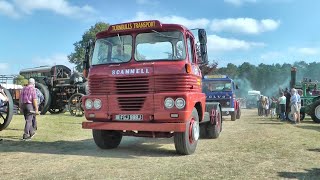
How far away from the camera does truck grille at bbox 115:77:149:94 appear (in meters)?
8.14

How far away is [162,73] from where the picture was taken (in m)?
7.97

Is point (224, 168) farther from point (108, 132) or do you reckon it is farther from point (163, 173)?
point (108, 132)

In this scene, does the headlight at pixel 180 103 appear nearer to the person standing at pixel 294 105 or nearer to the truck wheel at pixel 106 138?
the truck wheel at pixel 106 138

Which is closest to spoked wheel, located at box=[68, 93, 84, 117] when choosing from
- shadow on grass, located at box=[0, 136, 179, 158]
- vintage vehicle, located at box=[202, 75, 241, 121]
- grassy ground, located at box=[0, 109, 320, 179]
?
vintage vehicle, located at box=[202, 75, 241, 121]

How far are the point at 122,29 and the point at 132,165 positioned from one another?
3177mm

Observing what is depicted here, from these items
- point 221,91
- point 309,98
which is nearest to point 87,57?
point 221,91

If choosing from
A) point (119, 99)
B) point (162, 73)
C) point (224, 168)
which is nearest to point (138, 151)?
point (119, 99)

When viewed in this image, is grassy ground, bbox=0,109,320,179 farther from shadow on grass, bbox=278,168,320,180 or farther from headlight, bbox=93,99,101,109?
headlight, bbox=93,99,101,109

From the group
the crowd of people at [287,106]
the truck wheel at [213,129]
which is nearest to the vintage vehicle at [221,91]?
the crowd of people at [287,106]

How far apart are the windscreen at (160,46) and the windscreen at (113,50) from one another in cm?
24

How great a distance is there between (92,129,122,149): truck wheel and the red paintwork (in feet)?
1.66

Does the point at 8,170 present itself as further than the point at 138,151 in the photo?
No

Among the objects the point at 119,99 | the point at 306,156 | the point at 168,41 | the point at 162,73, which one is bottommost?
the point at 306,156

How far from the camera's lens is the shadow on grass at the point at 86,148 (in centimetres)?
865
